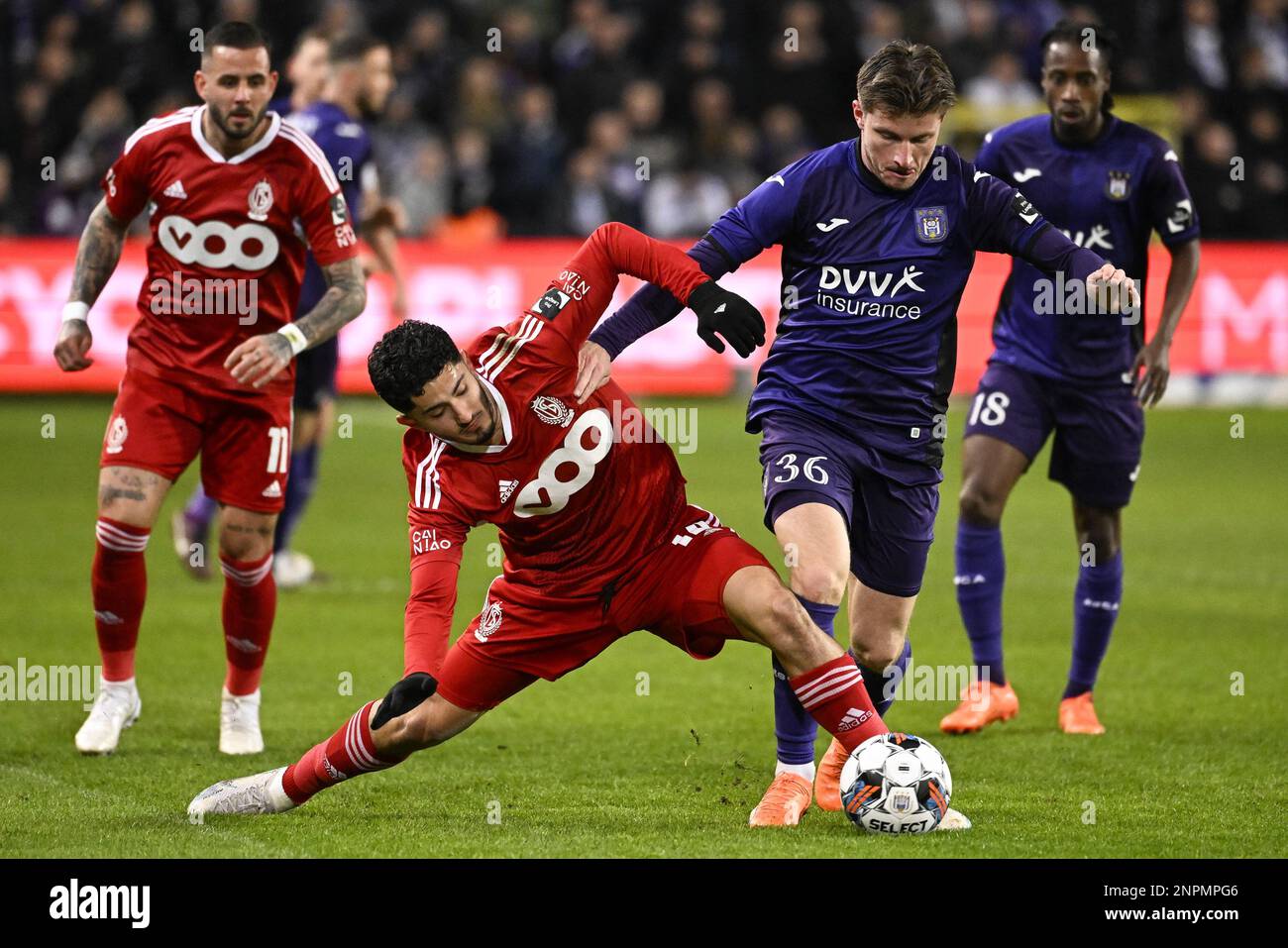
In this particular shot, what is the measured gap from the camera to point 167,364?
6523mm

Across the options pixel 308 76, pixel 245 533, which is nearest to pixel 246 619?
pixel 245 533

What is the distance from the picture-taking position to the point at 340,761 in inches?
208

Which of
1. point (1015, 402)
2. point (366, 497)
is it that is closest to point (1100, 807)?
point (1015, 402)

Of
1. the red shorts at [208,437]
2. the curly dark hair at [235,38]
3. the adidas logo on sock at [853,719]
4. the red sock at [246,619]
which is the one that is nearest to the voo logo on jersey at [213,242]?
the red shorts at [208,437]

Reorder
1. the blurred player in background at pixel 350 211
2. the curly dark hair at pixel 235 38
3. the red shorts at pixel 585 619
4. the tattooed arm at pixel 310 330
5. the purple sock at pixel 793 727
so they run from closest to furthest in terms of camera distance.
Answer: the red shorts at pixel 585 619
the purple sock at pixel 793 727
the tattooed arm at pixel 310 330
the curly dark hair at pixel 235 38
the blurred player in background at pixel 350 211

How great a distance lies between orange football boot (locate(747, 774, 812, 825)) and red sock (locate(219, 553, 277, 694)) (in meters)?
2.05

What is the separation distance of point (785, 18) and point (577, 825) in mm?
15706

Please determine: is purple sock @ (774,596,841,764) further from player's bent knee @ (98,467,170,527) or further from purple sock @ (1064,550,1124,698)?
player's bent knee @ (98,467,170,527)

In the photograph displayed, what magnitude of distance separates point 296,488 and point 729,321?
206 inches

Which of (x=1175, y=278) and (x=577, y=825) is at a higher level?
(x=1175, y=278)

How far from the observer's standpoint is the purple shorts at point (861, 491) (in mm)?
5504

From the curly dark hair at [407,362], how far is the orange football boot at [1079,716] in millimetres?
3176

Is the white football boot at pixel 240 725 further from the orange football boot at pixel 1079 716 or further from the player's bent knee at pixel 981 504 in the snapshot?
the orange football boot at pixel 1079 716

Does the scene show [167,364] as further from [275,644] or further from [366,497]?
[366,497]
